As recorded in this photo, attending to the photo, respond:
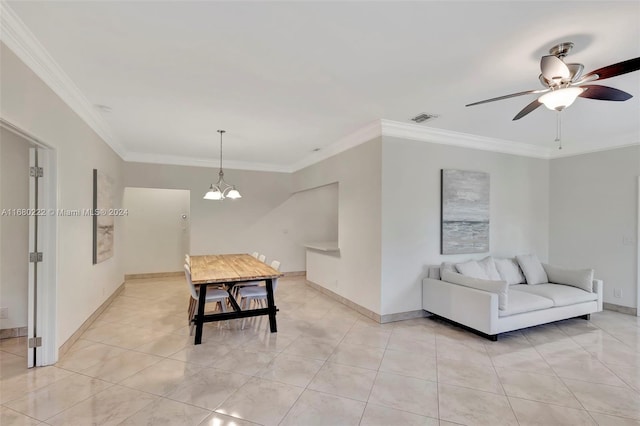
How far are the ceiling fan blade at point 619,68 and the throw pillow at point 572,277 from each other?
10.6ft

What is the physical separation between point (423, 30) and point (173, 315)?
14.5 ft

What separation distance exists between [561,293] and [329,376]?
3.24 m

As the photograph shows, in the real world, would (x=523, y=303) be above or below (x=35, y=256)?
below

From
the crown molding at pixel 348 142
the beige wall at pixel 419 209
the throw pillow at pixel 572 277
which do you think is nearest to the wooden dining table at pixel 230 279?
the beige wall at pixel 419 209

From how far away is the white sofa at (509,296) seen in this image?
3400 millimetres

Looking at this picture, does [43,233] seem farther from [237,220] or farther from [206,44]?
[237,220]

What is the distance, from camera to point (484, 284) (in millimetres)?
3533

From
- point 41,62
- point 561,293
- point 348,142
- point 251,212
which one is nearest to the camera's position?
point 41,62

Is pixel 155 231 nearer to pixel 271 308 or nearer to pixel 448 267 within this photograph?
pixel 271 308

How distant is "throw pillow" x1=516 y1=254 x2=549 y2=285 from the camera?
446cm

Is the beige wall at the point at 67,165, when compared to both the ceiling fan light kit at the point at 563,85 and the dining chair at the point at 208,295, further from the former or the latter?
the ceiling fan light kit at the point at 563,85

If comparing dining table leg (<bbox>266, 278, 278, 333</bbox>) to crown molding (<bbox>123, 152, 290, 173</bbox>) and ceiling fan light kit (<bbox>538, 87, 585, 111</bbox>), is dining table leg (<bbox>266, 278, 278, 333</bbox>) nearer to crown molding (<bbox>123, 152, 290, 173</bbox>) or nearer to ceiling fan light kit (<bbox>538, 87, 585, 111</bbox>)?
ceiling fan light kit (<bbox>538, 87, 585, 111</bbox>)

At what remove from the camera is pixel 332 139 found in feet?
15.5

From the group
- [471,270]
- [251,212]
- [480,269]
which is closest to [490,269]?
[480,269]
